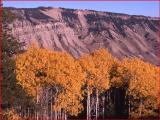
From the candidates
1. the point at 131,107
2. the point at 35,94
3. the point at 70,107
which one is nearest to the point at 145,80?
the point at 131,107

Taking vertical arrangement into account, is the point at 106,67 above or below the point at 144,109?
above

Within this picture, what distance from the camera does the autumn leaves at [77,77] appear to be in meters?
61.4

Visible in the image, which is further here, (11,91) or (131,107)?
(131,107)

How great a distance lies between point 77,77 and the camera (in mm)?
65438

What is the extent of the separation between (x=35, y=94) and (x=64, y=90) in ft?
16.5

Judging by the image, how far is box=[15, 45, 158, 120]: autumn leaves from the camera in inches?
2419

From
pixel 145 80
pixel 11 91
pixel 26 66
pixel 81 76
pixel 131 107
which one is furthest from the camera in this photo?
pixel 131 107

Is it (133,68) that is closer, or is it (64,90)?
(64,90)

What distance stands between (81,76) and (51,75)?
20.1ft

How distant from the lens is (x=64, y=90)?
65.1 metres

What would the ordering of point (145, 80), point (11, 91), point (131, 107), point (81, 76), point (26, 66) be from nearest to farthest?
point (11, 91) → point (26, 66) → point (81, 76) → point (145, 80) → point (131, 107)

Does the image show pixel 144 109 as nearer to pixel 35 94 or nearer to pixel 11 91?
pixel 35 94

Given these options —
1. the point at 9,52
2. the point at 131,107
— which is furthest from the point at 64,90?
the point at 9,52

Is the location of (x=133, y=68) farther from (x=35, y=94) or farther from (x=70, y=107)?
(x=35, y=94)
